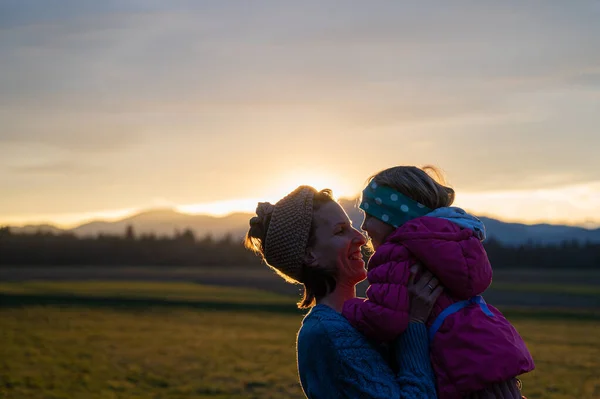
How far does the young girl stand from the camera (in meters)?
3.03

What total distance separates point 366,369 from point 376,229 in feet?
2.11

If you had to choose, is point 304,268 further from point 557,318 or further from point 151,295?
point 151,295

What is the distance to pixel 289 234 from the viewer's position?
3.42m

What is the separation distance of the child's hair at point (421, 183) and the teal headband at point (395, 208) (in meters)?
0.03

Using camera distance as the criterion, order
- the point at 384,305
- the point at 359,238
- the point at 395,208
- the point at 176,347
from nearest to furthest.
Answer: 1. the point at 384,305
2. the point at 395,208
3. the point at 359,238
4. the point at 176,347

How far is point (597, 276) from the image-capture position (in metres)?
48.5

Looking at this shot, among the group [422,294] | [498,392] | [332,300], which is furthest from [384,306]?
[498,392]

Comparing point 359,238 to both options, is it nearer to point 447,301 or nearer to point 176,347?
point 447,301

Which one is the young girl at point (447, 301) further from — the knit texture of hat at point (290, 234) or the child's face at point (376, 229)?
the knit texture of hat at point (290, 234)

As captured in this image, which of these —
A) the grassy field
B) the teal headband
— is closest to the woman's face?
the teal headband

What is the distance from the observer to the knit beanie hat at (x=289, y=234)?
3412mm

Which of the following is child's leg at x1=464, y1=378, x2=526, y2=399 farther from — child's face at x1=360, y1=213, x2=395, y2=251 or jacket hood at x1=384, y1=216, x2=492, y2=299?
child's face at x1=360, y1=213, x2=395, y2=251

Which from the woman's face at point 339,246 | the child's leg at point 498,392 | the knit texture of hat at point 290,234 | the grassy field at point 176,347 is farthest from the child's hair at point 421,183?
the grassy field at point 176,347

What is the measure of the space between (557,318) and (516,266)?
28193mm
